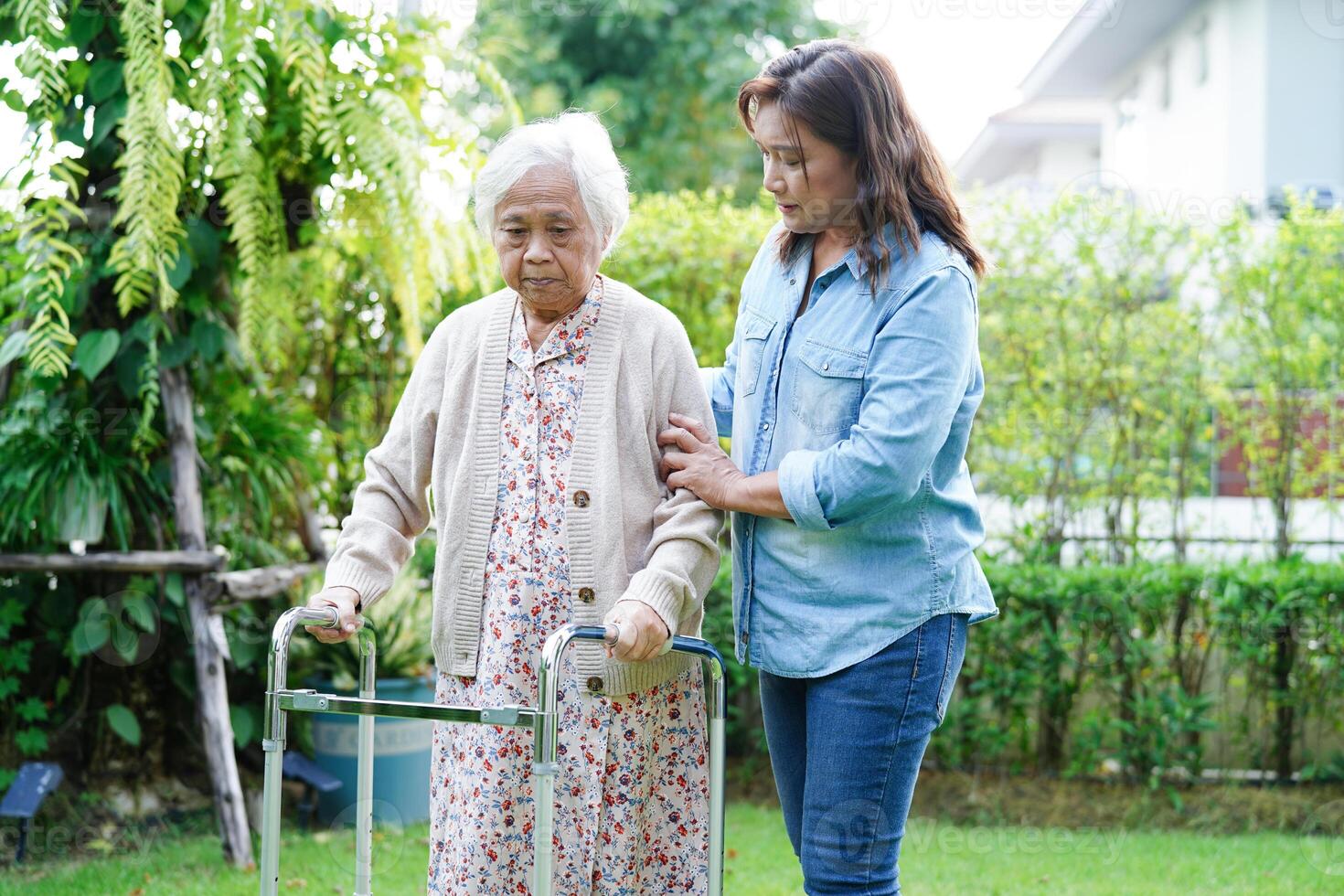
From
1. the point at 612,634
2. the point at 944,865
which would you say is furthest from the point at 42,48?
the point at 944,865

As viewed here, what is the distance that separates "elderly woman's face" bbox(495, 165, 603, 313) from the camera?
191 cm

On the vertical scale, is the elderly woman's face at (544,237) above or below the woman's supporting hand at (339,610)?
above

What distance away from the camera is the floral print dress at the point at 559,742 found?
1.94 meters

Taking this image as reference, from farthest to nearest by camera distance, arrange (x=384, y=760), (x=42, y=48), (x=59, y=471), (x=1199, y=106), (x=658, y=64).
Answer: (x=658, y=64)
(x=1199, y=106)
(x=384, y=760)
(x=59, y=471)
(x=42, y=48)

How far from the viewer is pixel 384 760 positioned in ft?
13.3

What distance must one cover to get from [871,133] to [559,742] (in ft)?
3.36

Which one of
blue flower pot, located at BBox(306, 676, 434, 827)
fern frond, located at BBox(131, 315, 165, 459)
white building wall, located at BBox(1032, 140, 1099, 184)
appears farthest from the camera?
white building wall, located at BBox(1032, 140, 1099, 184)

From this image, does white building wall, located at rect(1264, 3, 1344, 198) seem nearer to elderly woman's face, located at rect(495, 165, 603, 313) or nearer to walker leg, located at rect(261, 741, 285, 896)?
elderly woman's face, located at rect(495, 165, 603, 313)

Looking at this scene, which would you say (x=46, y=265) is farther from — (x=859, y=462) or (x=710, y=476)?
(x=859, y=462)

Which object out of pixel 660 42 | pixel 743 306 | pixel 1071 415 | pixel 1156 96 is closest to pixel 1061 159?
pixel 1156 96

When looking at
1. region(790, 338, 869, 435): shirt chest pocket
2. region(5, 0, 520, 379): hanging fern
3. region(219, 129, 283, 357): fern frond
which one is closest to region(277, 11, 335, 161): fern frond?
region(5, 0, 520, 379): hanging fern

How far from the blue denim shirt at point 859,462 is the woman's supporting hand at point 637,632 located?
23 cm

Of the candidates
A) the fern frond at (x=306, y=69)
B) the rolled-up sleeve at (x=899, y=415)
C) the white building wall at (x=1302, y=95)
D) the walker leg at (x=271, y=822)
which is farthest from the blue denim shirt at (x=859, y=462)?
the white building wall at (x=1302, y=95)

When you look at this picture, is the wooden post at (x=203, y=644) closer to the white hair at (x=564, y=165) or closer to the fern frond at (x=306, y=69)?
the fern frond at (x=306, y=69)
